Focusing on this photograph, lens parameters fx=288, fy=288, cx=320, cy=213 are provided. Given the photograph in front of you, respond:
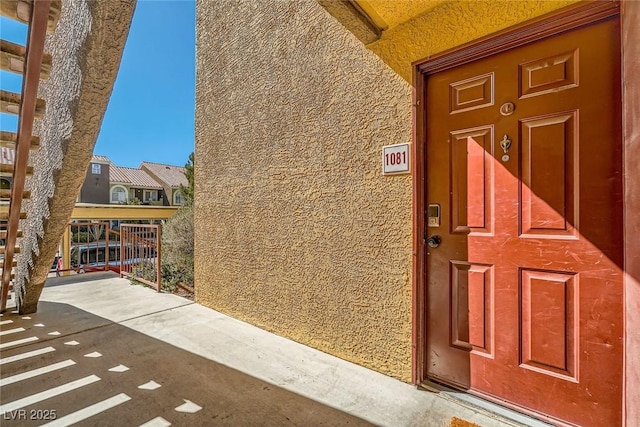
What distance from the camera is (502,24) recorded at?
5.44ft

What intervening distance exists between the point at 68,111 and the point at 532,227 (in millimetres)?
3162

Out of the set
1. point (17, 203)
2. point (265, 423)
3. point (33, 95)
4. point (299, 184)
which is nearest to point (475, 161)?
point (299, 184)

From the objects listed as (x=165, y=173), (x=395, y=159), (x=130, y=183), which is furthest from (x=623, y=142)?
(x=165, y=173)

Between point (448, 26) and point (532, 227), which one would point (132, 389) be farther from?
point (448, 26)

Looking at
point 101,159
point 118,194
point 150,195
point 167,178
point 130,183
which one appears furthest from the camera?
point 167,178

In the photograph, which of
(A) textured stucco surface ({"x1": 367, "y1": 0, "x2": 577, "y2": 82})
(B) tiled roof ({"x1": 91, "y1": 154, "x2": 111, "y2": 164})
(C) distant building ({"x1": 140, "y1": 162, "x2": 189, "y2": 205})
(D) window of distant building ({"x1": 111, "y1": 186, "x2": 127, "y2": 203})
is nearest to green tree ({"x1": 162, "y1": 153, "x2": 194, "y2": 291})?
(A) textured stucco surface ({"x1": 367, "y1": 0, "x2": 577, "y2": 82})

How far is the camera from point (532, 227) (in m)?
1.62

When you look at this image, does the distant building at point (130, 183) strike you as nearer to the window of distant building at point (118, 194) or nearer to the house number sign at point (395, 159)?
the window of distant building at point (118, 194)

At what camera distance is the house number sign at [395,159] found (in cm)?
204

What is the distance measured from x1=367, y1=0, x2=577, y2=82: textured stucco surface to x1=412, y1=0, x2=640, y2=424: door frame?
0.04 metres

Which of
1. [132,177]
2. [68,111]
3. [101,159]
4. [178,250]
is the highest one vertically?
[101,159]

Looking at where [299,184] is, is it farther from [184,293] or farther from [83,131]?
[184,293]

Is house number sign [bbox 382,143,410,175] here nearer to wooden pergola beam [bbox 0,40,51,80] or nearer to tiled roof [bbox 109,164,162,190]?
wooden pergola beam [bbox 0,40,51,80]

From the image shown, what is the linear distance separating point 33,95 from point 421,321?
9.83 ft
